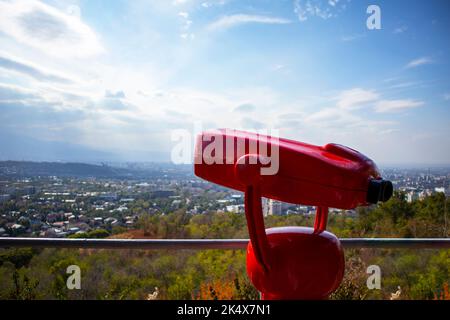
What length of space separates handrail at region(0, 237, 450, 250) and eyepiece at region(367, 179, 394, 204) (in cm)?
84

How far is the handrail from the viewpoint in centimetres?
162

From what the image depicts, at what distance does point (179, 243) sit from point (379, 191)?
1056 millimetres

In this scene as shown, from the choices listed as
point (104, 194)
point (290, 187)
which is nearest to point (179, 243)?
point (290, 187)

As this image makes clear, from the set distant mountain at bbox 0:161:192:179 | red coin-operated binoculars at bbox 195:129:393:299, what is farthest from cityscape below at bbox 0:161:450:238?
red coin-operated binoculars at bbox 195:129:393:299

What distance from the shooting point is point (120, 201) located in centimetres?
257

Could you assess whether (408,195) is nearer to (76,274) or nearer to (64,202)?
(76,274)

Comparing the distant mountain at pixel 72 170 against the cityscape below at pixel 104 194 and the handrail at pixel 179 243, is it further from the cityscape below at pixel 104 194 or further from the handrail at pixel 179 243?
the handrail at pixel 179 243

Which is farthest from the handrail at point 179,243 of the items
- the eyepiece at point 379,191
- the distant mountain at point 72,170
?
the distant mountain at point 72,170

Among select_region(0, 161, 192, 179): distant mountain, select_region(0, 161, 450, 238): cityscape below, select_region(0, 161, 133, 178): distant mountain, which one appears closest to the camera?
select_region(0, 161, 450, 238): cityscape below

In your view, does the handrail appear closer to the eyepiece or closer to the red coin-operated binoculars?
the red coin-operated binoculars

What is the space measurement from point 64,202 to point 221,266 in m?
1.36

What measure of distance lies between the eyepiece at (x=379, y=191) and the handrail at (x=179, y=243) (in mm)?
839

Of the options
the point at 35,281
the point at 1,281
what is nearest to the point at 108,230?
the point at 35,281
